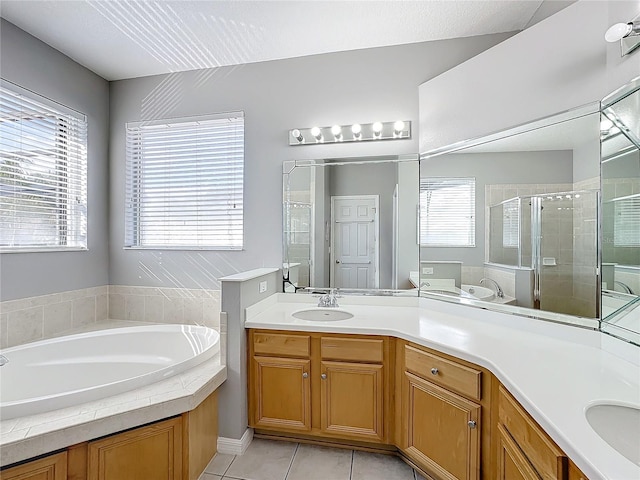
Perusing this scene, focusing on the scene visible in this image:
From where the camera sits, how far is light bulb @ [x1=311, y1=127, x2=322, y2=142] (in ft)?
8.28

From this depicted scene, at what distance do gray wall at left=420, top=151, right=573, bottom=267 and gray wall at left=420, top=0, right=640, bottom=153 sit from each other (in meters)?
0.15

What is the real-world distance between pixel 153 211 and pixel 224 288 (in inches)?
A: 56.9

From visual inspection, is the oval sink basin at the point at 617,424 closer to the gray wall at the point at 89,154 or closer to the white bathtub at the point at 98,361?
the white bathtub at the point at 98,361

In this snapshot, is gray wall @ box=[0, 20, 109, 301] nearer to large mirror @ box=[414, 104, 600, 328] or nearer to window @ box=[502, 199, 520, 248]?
large mirror @ box=[414, 104, 600, 328]

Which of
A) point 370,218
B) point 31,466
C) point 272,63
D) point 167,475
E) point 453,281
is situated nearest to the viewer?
point 31,466

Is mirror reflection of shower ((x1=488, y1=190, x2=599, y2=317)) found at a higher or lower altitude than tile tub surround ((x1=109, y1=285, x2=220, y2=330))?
higher

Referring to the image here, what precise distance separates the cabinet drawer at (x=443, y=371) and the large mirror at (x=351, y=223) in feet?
2.43

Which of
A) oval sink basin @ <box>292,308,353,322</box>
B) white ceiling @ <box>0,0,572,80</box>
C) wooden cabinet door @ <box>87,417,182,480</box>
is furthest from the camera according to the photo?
oval sink basin @ <box>292,308,353,322</box>

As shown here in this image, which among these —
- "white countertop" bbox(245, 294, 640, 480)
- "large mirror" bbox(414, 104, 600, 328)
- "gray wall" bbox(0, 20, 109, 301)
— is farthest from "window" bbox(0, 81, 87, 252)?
"large mirror" bbox(414, 104, 600, 328)

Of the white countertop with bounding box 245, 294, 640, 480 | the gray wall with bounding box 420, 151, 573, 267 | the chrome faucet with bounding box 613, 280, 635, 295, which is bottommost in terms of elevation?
the white countertop with bounding box 245, 294, 640, 480

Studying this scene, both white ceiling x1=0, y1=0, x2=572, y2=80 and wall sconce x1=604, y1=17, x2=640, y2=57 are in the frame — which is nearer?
wall sconce x1=604, y1=17, x2=640, y2=57

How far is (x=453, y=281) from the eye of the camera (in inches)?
87.7

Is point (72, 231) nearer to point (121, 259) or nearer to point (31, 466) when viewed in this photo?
point (121, 259)

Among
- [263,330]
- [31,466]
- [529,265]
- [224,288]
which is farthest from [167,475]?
[529,265]
